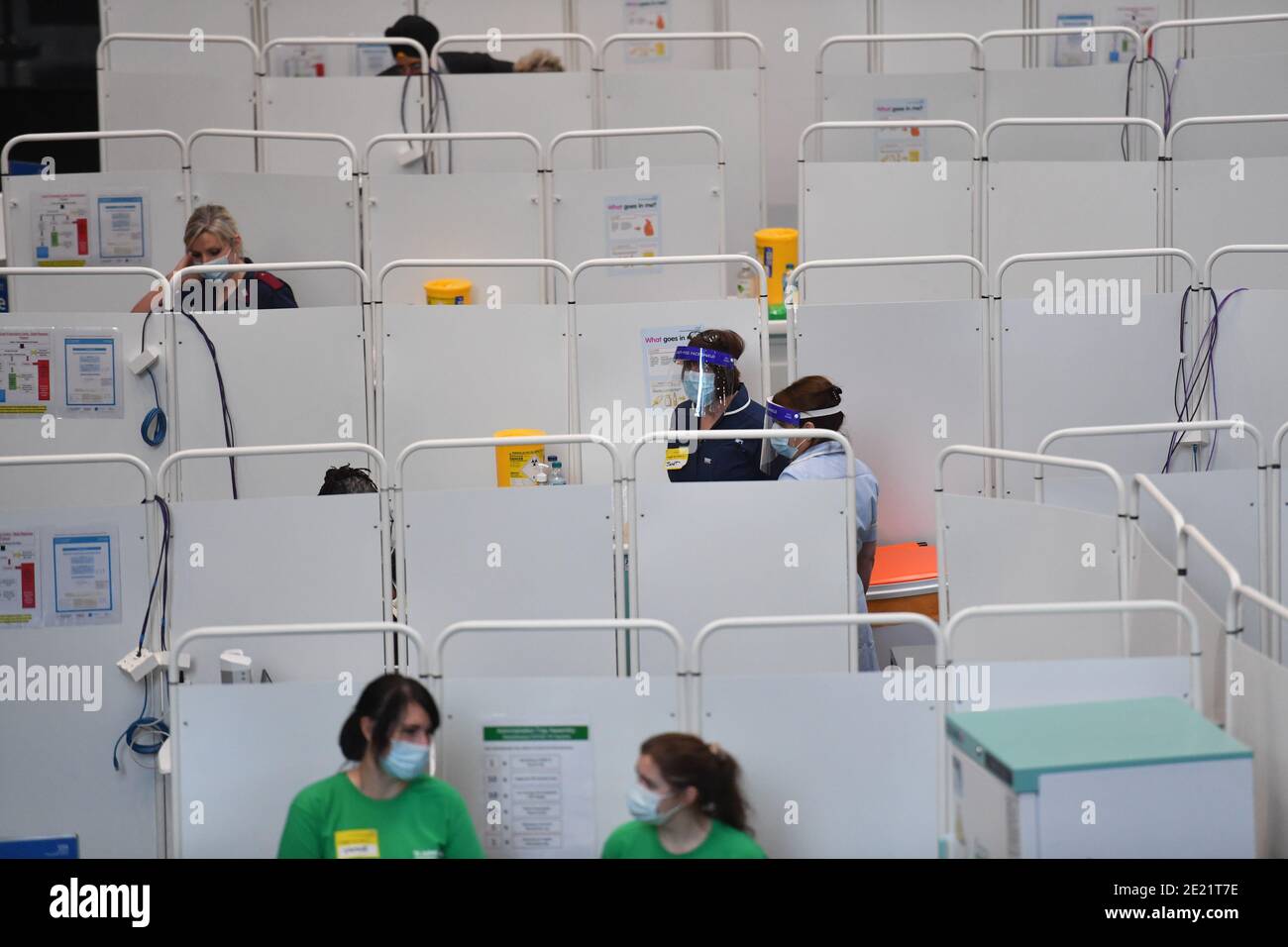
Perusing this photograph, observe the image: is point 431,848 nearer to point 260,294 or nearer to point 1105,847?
point 1105,847

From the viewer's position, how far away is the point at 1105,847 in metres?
3.08

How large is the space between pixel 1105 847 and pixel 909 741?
47cm

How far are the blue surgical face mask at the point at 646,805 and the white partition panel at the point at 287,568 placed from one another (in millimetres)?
1171

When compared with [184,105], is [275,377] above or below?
below

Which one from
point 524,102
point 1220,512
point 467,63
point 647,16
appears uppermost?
point 647,16

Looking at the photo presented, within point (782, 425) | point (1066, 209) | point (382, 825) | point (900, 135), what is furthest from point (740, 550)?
point (900, 135)

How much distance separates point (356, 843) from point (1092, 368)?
A: 3.27 m

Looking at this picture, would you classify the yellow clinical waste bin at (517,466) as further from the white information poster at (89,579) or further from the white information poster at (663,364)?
the white information poster at (89,579)

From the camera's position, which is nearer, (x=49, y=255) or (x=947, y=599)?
(x=947, y=599)

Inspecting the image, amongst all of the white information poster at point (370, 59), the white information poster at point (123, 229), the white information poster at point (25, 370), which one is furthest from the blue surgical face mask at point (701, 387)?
the white information poster at point (370, 59)

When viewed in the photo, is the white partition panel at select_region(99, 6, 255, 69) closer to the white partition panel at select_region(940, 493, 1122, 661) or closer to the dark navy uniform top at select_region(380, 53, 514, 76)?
the dark navy uniform top at select_region(380, 53, 514, 76)

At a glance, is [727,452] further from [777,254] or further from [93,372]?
[93,372]

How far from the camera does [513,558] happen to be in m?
4.19
